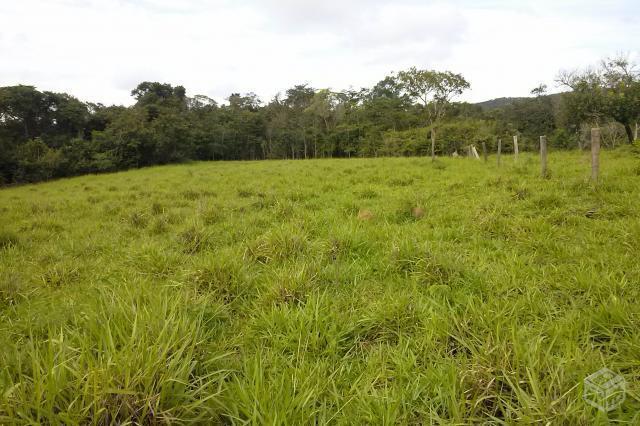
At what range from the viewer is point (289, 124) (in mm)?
54156

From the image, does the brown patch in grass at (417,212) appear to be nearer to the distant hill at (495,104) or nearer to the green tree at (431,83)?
the green tree at (431,83)

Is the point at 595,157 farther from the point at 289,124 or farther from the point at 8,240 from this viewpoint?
the point at 289,124

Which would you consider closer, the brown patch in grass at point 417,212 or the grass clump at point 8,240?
the grass clump at point 8,240

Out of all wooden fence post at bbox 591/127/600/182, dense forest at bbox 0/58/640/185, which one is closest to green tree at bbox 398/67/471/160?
dense forest at bbox 0/58/640/185

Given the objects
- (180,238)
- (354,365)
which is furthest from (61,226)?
(354,365)

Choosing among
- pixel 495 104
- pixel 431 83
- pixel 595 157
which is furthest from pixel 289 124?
pixel 495 104

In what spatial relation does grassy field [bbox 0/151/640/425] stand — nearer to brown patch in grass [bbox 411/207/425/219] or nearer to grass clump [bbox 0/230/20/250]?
grass clump [bbox 0/230/20/250]

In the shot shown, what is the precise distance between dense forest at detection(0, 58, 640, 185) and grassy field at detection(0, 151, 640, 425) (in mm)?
15534

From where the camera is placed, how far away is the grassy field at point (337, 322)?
5.34 feet

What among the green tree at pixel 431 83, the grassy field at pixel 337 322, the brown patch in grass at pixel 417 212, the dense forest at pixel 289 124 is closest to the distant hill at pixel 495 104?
the dense forest at pixel 289 124

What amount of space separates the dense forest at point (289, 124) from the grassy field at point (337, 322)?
15.5 m

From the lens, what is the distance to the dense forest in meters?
25.4

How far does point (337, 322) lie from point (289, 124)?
5407 centimetres

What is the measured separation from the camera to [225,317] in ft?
9.05
